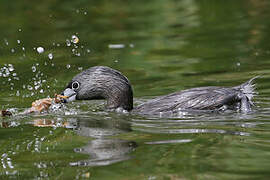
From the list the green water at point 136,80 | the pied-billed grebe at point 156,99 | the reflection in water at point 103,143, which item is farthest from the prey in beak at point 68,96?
the reflection in water at point 103,143

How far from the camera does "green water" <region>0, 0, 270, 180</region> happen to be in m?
6.35

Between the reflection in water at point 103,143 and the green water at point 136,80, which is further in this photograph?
the reflection in water at point 103,143

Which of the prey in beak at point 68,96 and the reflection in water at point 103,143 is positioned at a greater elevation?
the prey in beak at point 68,96

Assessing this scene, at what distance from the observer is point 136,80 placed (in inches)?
449

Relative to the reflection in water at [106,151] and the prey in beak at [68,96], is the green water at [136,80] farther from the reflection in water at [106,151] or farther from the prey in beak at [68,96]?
the prey in beak at [68,96]

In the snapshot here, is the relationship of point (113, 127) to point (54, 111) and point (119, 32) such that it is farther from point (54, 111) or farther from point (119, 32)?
point (119, 32)

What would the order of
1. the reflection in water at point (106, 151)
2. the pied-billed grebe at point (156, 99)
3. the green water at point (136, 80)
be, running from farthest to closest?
the pied-billed grebe at point (156, 99), the reflection in water at point (106, 151), the green water at point (136, 80)

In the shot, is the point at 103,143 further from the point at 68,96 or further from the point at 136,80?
the point at 136,80

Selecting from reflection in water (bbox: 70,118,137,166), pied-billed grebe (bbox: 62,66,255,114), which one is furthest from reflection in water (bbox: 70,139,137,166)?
pied-billed grebe (bbox: 62,66,255,114)

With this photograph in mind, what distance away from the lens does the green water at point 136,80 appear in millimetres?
6348

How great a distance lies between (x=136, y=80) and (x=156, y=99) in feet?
7.18

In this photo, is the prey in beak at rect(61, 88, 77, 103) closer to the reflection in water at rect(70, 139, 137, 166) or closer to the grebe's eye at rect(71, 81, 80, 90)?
the grebe's eye at rect(71, 81, 80, 90)

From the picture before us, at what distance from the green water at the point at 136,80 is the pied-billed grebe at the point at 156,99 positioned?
0.82ft

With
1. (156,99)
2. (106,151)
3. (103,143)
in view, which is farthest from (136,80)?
(106,151)
